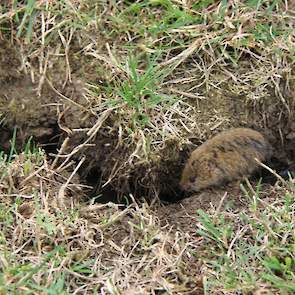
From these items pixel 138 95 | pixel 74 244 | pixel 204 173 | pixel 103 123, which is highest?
Result: pixel 138 95

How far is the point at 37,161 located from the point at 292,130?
47.1 inches

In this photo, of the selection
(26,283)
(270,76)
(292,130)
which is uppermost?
(270,76)

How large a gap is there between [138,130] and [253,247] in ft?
2.62

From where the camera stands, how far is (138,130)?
10.6ft

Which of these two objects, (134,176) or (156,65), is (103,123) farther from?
(156,65)

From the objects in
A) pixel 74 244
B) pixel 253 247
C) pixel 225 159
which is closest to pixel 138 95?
pixel 225 159

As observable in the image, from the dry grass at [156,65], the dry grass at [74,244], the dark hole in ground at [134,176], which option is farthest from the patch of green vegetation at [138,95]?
the dry grass at [74,244]

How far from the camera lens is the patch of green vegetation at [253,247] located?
2613mm

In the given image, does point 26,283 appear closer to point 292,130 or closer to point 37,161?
point 37,161

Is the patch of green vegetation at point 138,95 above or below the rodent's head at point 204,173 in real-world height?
above

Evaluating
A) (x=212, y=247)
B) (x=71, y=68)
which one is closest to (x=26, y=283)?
(x=212, y=247)

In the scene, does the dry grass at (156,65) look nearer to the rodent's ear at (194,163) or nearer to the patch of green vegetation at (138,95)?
the patch of green vegetation at (138,95)

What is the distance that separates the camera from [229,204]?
3041 millimetres

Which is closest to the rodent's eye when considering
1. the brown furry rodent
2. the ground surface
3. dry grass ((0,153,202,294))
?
the brown furry rodent
